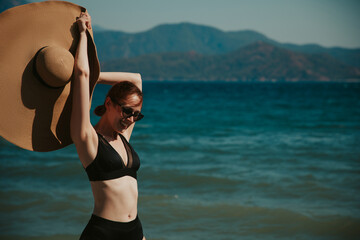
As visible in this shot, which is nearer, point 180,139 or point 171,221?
point 171,221

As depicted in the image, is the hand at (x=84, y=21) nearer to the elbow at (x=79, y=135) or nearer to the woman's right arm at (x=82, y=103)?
the woman's right arm at (x=82, y=103)

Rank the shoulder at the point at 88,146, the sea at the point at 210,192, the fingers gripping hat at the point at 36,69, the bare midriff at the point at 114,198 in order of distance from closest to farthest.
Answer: the fingers gripping hat at the point at 36,69, the shoulder at the point at 88,146, the bare midriff at the point at 114,198, the sea at the point at 210,192

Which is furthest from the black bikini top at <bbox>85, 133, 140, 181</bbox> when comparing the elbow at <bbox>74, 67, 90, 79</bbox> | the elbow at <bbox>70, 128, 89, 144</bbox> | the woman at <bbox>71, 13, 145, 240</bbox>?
the elbow at <bbox>74, 67, 90, 79</bbox>

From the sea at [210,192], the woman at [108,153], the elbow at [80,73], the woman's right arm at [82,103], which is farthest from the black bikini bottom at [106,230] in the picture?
the sea at [210,192]

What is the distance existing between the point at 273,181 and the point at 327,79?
19689 cm

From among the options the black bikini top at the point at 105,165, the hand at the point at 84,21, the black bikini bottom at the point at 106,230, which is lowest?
the black bikini bottom at the point at 106,230

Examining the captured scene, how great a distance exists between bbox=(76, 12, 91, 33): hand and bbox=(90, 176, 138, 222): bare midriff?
794mm

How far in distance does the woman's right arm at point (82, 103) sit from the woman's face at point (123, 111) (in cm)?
19

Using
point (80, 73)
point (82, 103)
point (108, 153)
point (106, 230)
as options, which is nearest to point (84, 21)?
point (80, 73)

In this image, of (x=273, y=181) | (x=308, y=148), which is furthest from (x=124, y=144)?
(x=308, y=148)

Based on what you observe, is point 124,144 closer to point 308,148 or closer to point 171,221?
point 171,221

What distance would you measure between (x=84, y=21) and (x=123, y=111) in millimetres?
506

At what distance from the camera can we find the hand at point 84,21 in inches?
81.7

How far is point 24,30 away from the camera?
201 cm
